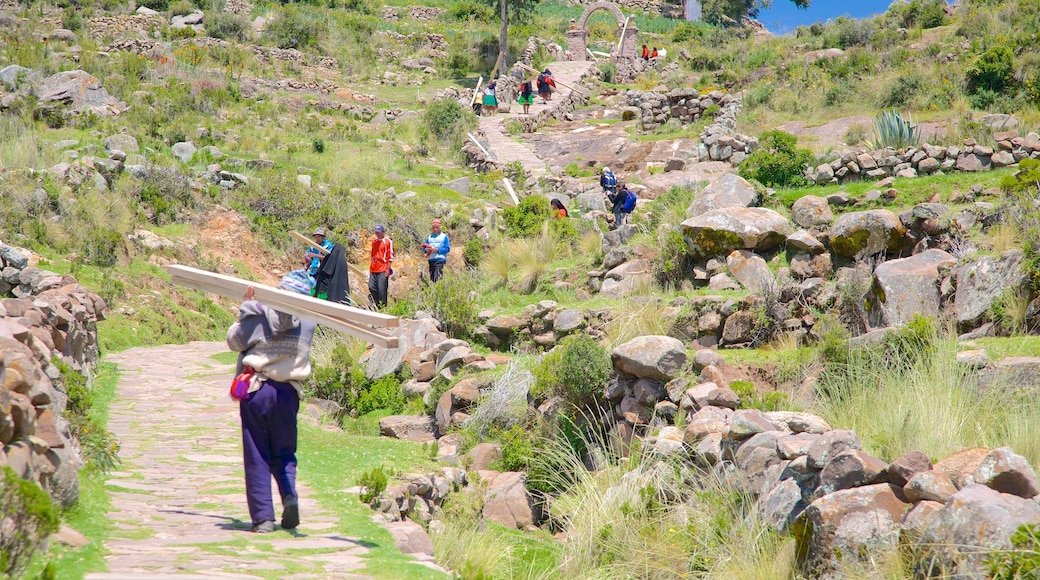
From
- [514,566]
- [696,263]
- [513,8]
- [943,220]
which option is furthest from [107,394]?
[513,8]

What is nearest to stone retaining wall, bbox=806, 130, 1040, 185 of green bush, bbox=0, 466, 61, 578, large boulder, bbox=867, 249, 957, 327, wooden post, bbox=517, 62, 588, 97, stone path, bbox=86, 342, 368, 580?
large boulder, bbox=867, 249, 957, 327

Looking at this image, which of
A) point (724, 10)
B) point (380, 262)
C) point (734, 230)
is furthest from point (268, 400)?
point (724, 10)

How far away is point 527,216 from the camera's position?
731 inches

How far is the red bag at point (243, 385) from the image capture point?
16.7ft

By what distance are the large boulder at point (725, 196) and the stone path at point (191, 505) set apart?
7.61 meters

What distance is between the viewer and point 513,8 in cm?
4434

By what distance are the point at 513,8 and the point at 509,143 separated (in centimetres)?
2057

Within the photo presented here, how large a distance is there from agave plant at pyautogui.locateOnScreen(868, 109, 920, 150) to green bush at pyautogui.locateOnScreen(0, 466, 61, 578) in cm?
1490

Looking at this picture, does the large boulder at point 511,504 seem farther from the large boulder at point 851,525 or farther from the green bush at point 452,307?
the green bush at point 452,307

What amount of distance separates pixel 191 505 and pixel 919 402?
5.45 metres

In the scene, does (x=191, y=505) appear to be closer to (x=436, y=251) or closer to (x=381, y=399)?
(x=381, y=399)

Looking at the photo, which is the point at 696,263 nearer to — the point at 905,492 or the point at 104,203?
the point at 905,492

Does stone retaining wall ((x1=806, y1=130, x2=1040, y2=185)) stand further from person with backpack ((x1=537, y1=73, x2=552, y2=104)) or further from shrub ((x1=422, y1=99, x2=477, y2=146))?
person with backpack ((x1=537, y1=73, x2=552, y2=104))

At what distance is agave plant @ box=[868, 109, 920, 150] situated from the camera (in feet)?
50.4
